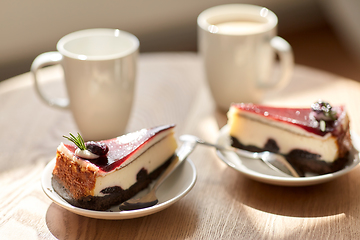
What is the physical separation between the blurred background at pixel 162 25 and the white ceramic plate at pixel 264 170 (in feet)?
5.16

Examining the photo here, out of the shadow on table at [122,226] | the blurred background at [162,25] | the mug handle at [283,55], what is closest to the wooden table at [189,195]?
the shadow on table at [122,226]

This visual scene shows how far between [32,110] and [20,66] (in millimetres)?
1439

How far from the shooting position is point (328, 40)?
3557 millimetres

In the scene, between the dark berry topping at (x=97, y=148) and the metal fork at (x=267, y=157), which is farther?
the metal fork at (x=267, y=157)

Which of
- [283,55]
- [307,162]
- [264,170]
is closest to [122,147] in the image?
[264,170]

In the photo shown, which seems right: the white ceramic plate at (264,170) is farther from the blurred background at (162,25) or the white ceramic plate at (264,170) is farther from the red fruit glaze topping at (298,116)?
the blurred background at (162,25)

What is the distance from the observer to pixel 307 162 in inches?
39.0

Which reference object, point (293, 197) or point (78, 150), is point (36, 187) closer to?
point (78, 150)

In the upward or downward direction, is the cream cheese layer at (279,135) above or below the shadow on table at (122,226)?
above

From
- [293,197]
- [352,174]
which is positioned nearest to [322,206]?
[293,197]

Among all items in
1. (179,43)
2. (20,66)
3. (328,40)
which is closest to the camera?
(20,66)

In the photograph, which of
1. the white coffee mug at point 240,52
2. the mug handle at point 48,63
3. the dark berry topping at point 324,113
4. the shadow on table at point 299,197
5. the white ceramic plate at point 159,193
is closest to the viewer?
the white ceramic plate at point 159,193

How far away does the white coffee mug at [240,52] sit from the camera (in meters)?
1.22

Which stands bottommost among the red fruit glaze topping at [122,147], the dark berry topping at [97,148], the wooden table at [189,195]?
the wooden table at [189,195]
